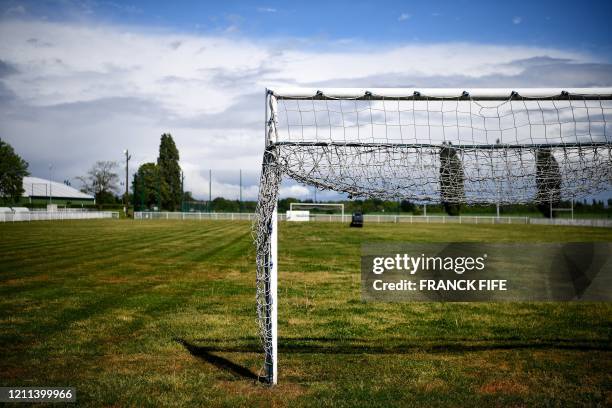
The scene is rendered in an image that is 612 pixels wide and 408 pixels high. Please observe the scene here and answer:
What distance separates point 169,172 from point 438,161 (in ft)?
231

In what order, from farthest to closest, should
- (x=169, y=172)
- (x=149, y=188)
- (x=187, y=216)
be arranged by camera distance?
(x=149, y=188) → (x=169, y=172) → (x=187, y=216)

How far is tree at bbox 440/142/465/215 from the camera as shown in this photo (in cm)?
556

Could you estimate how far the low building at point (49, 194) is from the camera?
86000 mm

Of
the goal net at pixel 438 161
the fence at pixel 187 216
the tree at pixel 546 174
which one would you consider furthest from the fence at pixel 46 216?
the tree at pixel 546 174

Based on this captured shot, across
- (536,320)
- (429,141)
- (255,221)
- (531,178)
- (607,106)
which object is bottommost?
(536,320)

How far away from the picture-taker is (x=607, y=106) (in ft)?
19.0

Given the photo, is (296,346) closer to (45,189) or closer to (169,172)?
(169,172)

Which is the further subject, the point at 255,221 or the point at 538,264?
the point at 538,264

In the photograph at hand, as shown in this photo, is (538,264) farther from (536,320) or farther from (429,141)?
(429,141)

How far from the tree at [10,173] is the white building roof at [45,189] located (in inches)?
1194

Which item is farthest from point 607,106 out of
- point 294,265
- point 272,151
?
point 294,265

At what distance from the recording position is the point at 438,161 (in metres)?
5.55

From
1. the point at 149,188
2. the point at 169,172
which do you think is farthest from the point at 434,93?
the point at 149,188

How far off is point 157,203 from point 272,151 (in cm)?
7240
